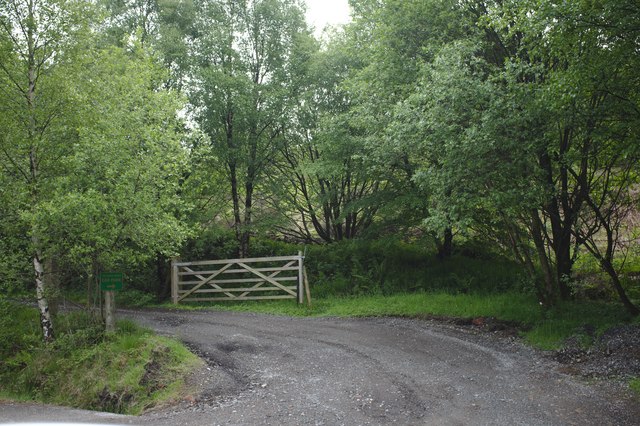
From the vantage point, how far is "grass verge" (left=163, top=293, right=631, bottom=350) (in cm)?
980

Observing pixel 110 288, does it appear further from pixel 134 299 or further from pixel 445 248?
pixel 445 248

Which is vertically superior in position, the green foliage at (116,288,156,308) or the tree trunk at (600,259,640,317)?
the tree trunk at (600,259,640,317)

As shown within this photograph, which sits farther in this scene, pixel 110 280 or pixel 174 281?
pixel 174 281

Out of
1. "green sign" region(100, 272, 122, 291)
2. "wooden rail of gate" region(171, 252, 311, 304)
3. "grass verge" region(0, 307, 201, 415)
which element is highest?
"green sign" region(100, 272, 122, 291)

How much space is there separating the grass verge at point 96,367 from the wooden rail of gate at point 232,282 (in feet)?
17.1

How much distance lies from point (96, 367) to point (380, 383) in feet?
19.3

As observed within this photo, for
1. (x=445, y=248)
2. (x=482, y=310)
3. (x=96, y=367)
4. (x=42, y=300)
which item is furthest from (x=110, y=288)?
(x=445, y=248)

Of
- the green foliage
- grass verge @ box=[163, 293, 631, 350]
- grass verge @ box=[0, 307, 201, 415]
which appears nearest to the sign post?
grass verge @ box=[0, 307, 201, 415]

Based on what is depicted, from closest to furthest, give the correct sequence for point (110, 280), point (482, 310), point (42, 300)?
point (110, 280) → point (42, 300) → point (482, 310)

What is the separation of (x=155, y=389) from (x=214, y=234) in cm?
→ 936

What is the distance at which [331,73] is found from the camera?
16.5 m

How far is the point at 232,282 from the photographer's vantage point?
53.6 feet

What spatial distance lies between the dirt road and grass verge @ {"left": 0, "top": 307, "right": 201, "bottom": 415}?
70 cm

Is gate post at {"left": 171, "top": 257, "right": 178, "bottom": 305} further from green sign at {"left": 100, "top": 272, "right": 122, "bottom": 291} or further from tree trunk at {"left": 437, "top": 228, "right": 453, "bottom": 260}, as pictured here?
tree trunk at {"left": 437, "top": 228, "right": 453, "bottom": 260}
